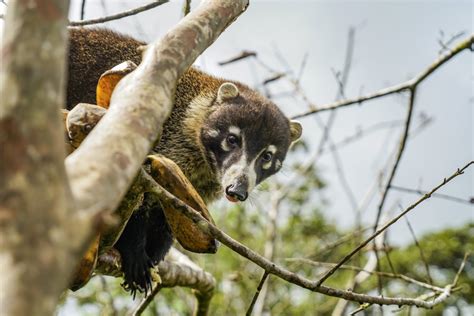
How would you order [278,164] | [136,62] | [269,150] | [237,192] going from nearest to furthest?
[237,192], [136,62], [269,150], [278,164]

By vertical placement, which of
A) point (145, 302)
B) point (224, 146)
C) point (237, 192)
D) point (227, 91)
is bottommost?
point (145, 302)

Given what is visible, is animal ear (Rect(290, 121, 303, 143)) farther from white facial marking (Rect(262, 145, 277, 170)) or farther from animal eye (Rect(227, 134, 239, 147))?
animal eye (Rect(227, 134, 239, 147))

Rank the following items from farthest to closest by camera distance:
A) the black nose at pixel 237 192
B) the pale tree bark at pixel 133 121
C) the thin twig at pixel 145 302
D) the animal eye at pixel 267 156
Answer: the animal eye at pixel 267 156 < the black nose at pixel 237 192 < the thin twig at pixel 145 302 < the pale tree bark at pixel 133 121

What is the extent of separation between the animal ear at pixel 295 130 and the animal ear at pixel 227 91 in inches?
31.8

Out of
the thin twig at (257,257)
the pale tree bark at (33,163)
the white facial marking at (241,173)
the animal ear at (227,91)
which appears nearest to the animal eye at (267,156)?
the white facial marking at (241,173)

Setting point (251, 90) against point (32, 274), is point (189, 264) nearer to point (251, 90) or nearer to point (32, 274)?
point (251, 90)

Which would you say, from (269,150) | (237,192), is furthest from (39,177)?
(269,150)

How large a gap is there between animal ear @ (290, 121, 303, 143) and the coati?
0.74 feet

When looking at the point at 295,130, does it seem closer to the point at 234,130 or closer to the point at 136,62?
the point at 234,130

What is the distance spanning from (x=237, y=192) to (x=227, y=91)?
1192mm

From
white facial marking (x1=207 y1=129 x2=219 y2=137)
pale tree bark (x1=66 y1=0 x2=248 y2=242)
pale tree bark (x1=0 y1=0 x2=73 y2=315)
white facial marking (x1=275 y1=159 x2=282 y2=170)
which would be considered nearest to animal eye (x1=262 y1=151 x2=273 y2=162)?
white facial marking (x1=275 y1=159 x2=282 y2=170)

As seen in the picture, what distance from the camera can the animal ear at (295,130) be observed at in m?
6.45

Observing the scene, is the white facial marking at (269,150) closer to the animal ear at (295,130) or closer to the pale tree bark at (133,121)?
the animal ear at (295,130)

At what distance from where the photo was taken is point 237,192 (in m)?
5.13
